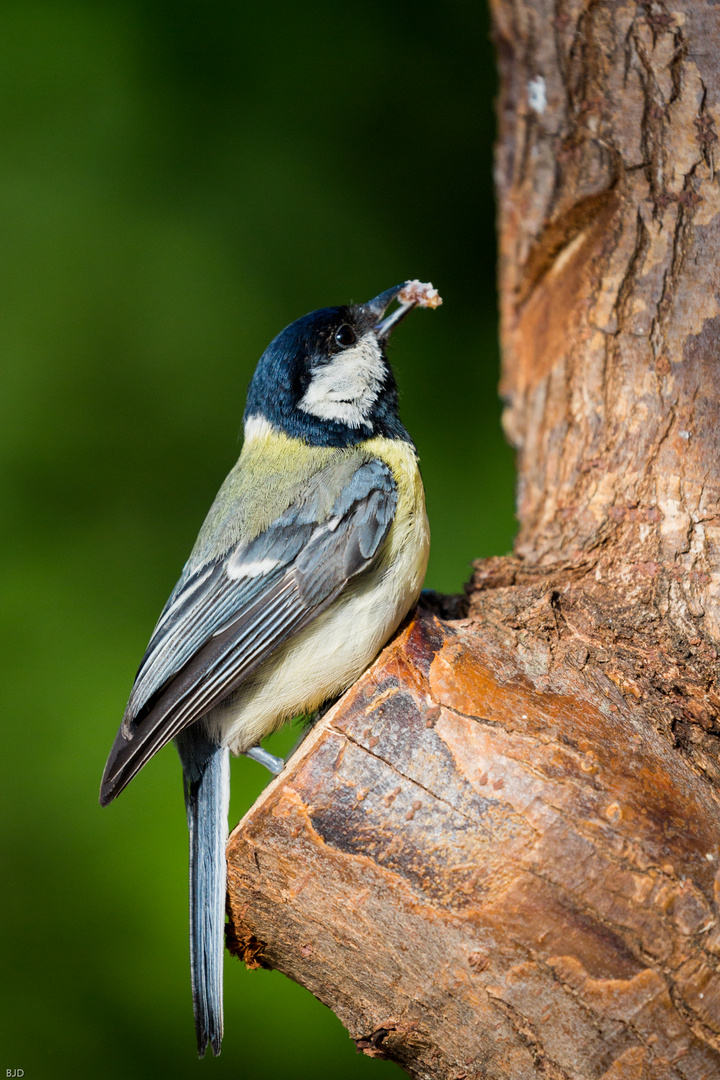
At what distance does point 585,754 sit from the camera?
114cm

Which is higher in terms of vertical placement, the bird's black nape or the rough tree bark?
the bird's black nape

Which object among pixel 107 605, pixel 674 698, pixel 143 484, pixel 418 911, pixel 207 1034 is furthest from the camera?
pixel 143 484

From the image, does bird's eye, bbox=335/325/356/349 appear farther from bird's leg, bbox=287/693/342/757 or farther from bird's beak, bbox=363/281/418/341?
bird's leg, bbox=287/693/342/757

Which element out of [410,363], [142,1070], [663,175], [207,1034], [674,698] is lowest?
[142,1070]

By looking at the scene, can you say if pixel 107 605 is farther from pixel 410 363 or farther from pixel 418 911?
pixel 418 911

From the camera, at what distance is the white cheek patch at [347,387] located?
1.75 meters

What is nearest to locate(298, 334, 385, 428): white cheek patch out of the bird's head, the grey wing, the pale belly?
the bird's head

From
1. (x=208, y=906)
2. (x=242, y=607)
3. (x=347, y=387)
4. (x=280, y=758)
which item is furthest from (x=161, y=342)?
(x=208, y=906)

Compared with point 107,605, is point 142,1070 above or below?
below

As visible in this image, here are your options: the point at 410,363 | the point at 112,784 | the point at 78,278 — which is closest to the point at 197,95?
the point at 78,278

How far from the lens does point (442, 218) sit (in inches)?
114

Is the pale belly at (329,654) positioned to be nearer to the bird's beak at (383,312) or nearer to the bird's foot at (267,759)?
the bird's foot at (267,759)

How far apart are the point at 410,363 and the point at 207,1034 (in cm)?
203

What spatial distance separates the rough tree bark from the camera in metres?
1.06
